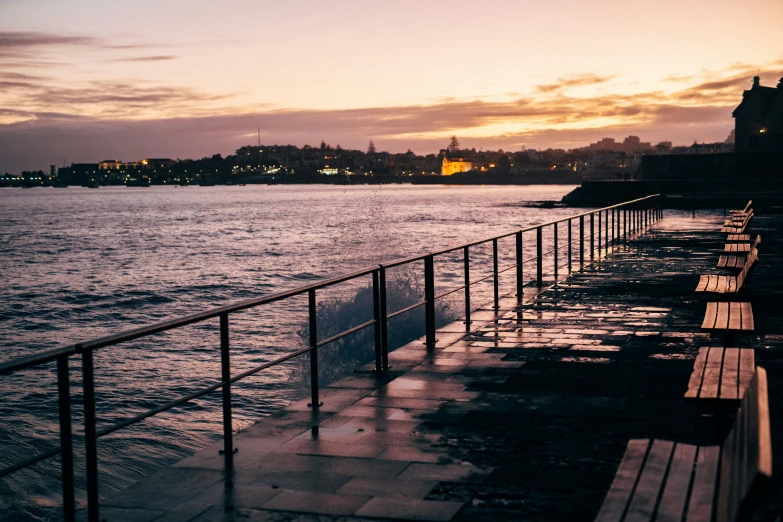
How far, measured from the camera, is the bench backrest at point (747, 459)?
232 centimetres

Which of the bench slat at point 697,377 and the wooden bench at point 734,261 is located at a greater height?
the wooden bench at point 734,261

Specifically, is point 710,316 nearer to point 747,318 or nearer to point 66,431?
point 747,318

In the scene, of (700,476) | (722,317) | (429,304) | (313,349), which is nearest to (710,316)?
(722,317)

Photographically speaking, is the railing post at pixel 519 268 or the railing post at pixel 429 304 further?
the railing post at pixel 519 268

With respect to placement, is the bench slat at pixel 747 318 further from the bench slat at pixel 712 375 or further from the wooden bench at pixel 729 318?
the bench slat at pixel 712 375

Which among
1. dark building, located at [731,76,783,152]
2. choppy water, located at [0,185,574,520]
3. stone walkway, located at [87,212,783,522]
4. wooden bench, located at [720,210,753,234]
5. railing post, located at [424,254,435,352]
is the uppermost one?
dark building, located at [731,76,783,152]

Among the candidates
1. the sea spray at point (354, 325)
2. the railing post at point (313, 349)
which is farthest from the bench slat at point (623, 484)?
the sea spray at point (354, 325)

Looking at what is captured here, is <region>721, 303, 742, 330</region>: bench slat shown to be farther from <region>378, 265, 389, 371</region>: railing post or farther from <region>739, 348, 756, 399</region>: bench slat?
<region>378, 265, 389, 371</region>: railing post

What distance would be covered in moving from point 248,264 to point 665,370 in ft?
156

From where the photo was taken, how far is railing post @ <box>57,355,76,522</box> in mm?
4160

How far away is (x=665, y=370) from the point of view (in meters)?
8.58

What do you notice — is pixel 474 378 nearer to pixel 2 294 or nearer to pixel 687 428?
pixel 687 428

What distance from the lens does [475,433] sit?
643 cm

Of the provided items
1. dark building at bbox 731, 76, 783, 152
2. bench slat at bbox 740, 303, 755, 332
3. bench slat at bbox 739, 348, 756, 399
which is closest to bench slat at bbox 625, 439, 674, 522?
bench slat at bbox 739, 348, 756, 399
